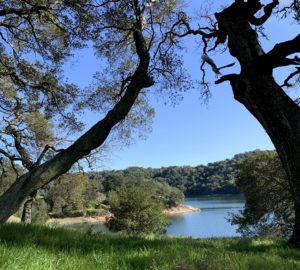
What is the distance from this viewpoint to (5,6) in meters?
10.9

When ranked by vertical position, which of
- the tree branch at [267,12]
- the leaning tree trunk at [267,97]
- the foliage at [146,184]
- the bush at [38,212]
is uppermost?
the foliage at [146,184]

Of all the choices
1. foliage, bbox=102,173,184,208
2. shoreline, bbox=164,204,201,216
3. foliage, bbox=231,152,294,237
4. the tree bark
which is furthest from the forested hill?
the tree bark

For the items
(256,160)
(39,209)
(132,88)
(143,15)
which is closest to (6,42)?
Answer: (143,15)

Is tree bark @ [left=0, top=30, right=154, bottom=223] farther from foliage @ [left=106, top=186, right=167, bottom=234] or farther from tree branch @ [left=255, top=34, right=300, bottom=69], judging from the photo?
foliage @ [left=106, top=186, right=167, bottom=234]

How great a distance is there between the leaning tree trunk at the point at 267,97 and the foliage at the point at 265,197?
20147 millimetres

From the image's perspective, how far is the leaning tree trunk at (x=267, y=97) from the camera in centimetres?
870

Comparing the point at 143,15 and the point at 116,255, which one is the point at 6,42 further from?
the point at 116,255

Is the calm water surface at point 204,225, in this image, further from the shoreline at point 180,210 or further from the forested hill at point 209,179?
the shoreline at point 180,210

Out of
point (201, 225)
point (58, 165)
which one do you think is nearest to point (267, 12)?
point (58, 165)

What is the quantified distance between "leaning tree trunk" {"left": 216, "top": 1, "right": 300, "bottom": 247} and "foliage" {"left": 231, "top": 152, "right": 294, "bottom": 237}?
20147 mm

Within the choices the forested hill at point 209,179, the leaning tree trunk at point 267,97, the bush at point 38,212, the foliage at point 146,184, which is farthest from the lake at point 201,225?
the forested hill at point 209,179

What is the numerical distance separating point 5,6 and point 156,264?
888 cm

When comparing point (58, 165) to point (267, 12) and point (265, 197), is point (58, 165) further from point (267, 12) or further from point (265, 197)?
point (265, 197)

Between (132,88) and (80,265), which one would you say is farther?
(132,88)
